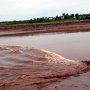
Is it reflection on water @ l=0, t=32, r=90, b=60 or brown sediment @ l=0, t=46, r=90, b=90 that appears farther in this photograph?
reflection on water @ l=0, t=32, r=90, b=60

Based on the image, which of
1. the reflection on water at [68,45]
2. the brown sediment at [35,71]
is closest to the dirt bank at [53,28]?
the reflection on water at [68,45]

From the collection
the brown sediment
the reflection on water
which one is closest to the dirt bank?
the reflection on water

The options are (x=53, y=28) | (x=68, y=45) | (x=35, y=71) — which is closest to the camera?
(x=35, y=71)

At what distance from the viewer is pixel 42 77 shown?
9414mm

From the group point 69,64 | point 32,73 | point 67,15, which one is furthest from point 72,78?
point 67,15

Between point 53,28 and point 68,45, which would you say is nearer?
point 68,45

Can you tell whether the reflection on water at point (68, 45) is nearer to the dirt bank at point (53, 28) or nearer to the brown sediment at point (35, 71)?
the brown sediment at point (35, 71)

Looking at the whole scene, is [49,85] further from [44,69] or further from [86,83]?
[44,69]

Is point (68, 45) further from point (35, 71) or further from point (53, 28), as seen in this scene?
point (53, 28)

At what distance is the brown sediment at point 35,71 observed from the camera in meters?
8.65

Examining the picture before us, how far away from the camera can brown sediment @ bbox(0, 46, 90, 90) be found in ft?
28.4

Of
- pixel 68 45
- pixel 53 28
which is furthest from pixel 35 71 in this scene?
pixel 53 28

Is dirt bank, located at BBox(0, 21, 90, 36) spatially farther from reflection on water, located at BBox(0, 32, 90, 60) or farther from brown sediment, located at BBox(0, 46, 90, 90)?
brown sediment, located at BBox(0, 46, 90, 90)

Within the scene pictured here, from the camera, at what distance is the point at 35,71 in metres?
10.4
